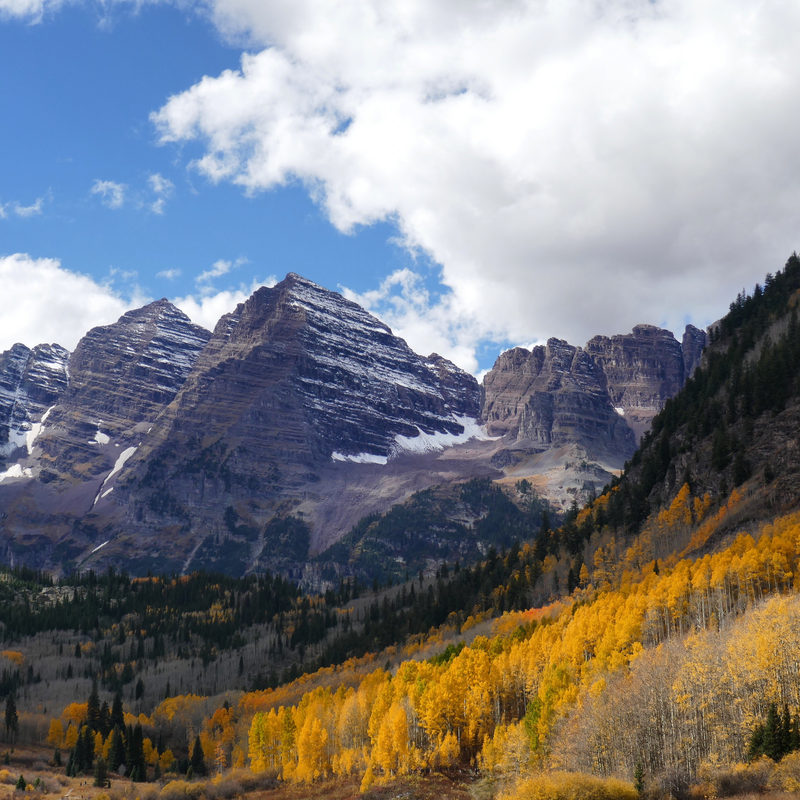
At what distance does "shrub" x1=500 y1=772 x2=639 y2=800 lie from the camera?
74.5 metres

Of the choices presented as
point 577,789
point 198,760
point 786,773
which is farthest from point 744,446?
point 198,760

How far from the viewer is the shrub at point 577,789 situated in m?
74.5

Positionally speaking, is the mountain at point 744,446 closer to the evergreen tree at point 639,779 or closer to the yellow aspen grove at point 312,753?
the evergreen tree at point 639,779

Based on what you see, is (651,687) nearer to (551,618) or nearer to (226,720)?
(551,618)

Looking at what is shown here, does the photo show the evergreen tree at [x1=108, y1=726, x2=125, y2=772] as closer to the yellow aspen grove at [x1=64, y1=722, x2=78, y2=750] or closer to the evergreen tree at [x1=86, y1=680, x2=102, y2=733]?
the evergreen tree at [x1=86, y1=680, x2=102, y2=733]

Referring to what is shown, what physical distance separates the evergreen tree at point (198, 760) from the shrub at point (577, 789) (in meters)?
100

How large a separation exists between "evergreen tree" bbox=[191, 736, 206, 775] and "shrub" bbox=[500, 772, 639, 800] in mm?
100154

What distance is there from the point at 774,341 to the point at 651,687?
447 ft

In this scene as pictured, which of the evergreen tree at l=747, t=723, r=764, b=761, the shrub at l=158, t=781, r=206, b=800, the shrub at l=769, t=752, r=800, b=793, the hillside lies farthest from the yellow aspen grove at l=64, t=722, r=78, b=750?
the shrub at l=769, t=752, r=800, b=793

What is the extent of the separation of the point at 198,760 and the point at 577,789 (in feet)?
358

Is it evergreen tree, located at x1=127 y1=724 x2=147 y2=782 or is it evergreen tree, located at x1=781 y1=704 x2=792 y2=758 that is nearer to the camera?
evergreen tree, located at x1=781 y1=704 x2=792 y2=758

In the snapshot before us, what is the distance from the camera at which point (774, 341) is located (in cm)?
19812

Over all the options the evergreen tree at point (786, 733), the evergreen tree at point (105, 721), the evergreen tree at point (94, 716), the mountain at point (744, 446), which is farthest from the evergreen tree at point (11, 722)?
the evergreen tree at point (786, 733)

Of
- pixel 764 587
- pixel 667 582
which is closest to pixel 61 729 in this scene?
pixel 667 582
